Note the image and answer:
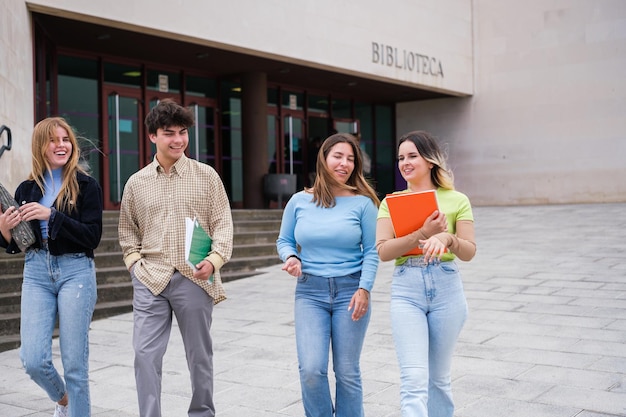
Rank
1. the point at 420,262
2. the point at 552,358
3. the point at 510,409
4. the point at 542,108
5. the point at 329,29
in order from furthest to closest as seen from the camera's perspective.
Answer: the point at 542,108, the point at 329,29, the point at 552,358, the point at 510,409, the point at 420,262

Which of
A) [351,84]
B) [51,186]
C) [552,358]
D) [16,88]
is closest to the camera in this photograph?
Result: [51,186]

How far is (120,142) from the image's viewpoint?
1564 centimetres

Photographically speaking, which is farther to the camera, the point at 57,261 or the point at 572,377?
the point at 572,377

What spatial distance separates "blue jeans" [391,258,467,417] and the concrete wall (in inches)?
656

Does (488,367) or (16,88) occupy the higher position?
(16,88)

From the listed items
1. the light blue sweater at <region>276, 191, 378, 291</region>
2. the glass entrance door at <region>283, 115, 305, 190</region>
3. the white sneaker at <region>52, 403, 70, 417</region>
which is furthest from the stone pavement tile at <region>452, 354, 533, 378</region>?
the glass entrance door at <region>283, 115, 305, 190</region>

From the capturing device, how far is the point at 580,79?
1927 centimetres

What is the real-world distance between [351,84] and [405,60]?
151 centimetres

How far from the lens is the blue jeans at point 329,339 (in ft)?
12.1

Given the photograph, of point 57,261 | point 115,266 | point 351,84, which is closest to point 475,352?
point 57,261

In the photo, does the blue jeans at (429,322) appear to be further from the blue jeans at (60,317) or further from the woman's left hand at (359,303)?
the blue jeans at (60,317)

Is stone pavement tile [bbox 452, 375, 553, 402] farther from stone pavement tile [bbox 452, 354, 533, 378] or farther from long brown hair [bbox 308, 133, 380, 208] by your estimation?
long brown hair [bbox 308, 133, 380, 208]

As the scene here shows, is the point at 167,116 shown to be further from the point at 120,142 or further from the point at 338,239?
the point at 120,142

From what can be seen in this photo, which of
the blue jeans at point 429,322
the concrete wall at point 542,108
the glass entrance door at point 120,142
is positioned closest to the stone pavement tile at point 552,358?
the blue jeans at point 429,322
